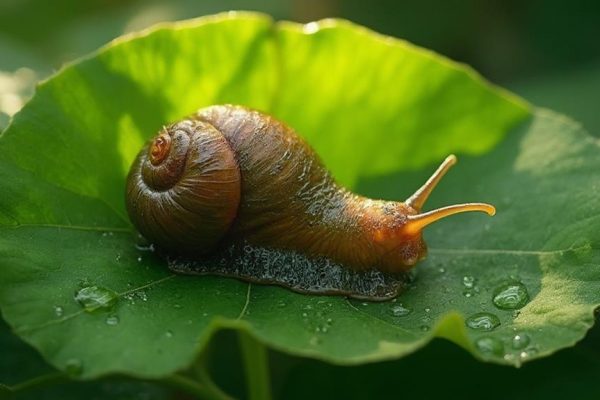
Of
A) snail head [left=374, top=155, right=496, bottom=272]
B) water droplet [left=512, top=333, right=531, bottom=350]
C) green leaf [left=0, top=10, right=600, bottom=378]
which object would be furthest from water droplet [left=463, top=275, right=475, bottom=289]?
water droplet [left=512, top=333, right=531, bottom=350]

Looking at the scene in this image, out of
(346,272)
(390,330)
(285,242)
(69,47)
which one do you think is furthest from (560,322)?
(69,47)

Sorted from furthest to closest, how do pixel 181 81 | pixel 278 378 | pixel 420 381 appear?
pixel 278 378
pixel 420 381
pixel 181 81

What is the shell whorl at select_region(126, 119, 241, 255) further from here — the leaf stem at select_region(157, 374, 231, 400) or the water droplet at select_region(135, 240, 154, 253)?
the leaf stem at select_region(157, 374, 231, 400)

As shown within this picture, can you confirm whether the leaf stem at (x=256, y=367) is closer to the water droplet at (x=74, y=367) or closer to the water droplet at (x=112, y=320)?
the water droplet at (x=112, y=320)

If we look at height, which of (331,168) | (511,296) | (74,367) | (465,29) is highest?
(465,29)

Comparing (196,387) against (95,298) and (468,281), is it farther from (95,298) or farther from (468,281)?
(468,281)

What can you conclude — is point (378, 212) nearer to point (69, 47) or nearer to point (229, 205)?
point (229, 205)

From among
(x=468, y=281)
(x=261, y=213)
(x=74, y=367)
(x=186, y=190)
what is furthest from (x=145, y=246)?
(x=468, y=281)
